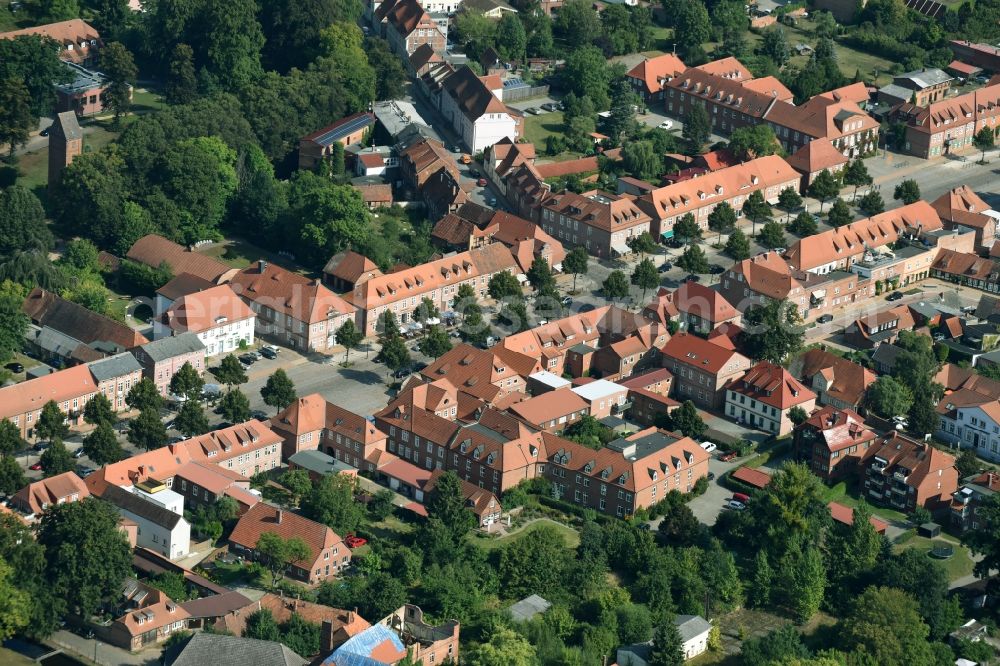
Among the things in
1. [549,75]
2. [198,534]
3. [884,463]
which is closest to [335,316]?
[198,534]

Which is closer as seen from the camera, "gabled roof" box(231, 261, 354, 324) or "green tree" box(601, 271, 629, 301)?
"gabled roof" box(231, 261, 354, 324)

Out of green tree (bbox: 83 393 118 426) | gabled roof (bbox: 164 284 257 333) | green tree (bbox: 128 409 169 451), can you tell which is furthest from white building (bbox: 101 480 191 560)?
gabled roof (bbox: 164 284 257 333)

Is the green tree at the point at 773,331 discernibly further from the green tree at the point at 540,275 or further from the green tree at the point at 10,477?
the green tree at the point at 10,477

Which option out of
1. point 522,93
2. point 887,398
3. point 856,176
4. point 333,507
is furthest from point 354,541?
point 522,93

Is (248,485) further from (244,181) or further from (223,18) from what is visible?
(223,18)

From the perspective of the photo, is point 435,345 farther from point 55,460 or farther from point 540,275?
point 55,460

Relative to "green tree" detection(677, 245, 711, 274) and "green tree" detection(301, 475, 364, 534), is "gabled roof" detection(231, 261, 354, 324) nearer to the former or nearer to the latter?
"green tree" detection(301, 475, 364, 534)
